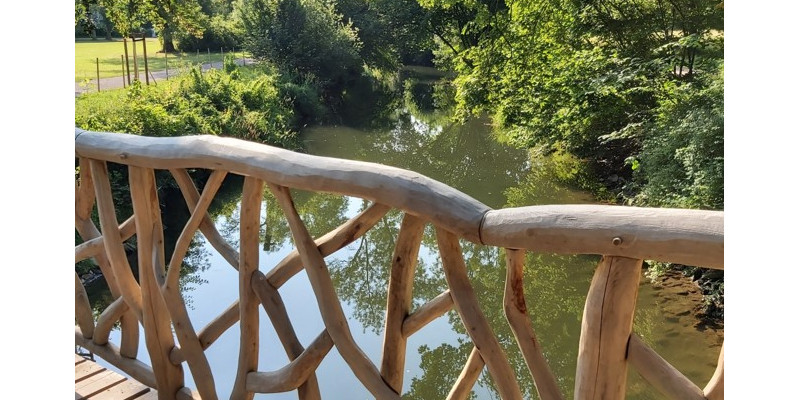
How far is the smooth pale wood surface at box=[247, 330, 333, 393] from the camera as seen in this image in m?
1.61

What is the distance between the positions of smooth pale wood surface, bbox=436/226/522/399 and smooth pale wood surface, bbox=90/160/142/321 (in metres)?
1.11

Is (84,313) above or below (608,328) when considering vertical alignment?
below

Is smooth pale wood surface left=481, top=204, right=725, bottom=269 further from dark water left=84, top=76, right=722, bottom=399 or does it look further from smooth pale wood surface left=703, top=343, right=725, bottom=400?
dark water left=84, top=76, right=722, bottom=399

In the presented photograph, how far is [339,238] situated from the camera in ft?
5.00

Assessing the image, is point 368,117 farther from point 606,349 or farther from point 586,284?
point 606,349

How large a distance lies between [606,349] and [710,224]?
275mm

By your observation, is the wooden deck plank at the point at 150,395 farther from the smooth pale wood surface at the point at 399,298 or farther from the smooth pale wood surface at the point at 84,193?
the smooth pale wood surface at the point at 399,298

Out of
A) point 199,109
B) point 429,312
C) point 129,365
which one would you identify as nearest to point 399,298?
point 429,312

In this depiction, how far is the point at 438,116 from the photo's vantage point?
16.5m

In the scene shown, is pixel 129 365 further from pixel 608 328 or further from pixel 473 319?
pixel 608 328

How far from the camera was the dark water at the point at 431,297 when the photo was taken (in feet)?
15.1

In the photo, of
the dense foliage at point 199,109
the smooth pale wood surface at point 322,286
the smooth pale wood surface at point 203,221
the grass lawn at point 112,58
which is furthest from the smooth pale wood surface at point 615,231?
the grass lawn at point 112,58

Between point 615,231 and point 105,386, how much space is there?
5.48 feet
